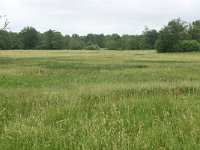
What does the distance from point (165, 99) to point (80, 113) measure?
2.42 meters

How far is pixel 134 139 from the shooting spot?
6.61 meters

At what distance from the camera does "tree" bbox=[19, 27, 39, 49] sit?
139250 millimetres

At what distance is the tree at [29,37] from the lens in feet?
457

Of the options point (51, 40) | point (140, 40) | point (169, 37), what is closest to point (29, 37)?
point (51, 40)

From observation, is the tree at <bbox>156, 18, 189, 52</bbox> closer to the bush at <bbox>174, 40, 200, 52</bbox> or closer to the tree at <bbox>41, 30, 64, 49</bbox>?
the bush at <bbox>174, 40, 200, 52</bbox>

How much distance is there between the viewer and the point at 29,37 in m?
142

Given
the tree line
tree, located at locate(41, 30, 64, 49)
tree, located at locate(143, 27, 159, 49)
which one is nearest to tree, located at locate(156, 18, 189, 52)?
the tree line

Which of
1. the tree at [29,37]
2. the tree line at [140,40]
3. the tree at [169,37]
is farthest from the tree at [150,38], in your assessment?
the tree at [29,37]

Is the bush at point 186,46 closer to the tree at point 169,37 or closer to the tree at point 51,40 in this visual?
the tree at point 169,37

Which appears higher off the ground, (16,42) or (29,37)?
(29,37)

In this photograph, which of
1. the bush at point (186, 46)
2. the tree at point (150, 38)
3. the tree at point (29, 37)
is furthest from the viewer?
the tree at point (29, 37)

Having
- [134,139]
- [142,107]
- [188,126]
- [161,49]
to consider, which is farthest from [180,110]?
[161,49]

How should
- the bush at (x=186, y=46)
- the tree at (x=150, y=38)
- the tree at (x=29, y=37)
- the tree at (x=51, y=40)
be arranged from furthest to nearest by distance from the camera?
the tree at (x=51, y=40) → the tree at (x=29, y=37) → the tree at (x=150, y=38) → the bush at (x=186, y=46)

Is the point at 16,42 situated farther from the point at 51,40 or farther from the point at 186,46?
the point at 186,46
